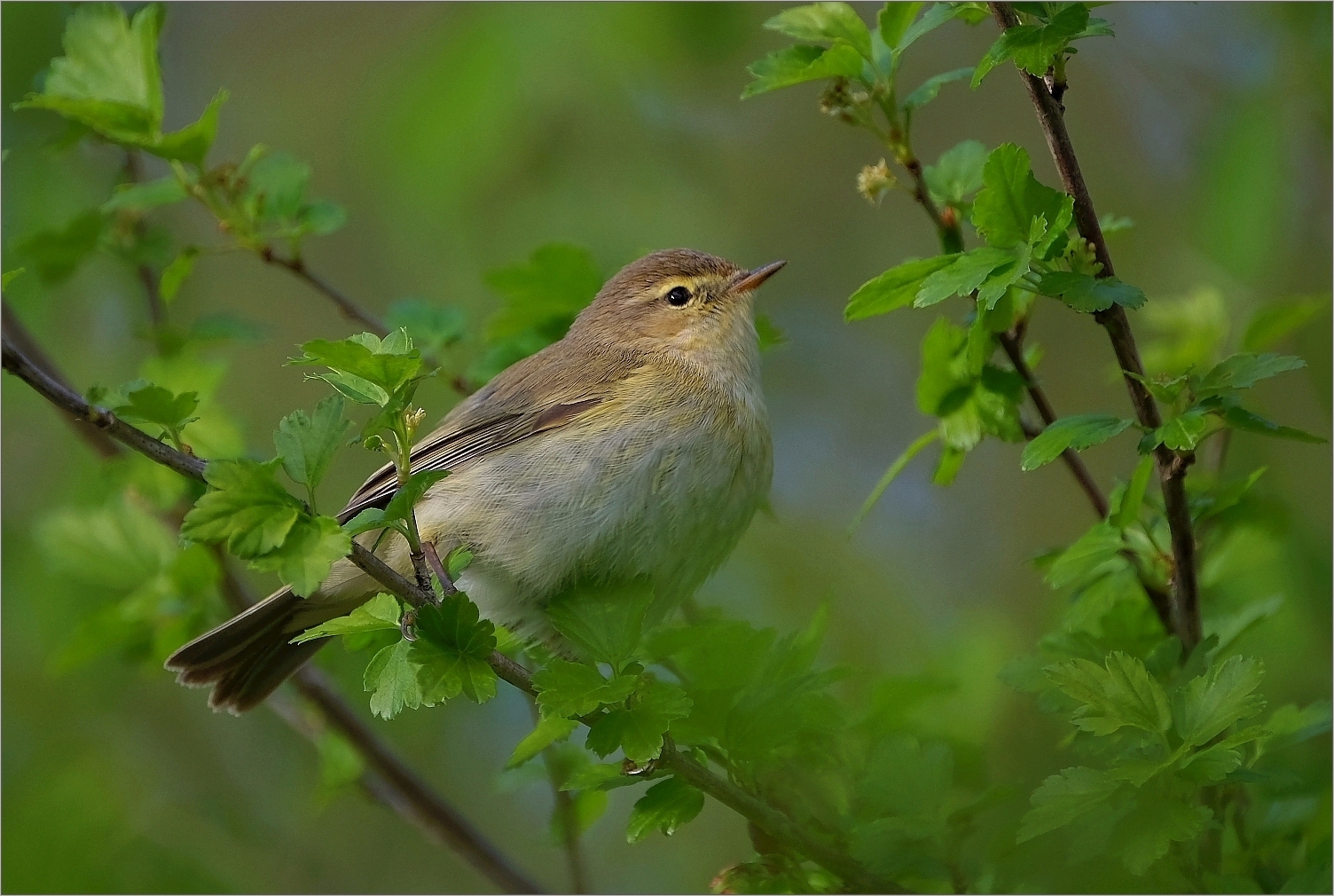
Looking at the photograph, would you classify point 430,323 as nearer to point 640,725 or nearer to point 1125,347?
point 640,725

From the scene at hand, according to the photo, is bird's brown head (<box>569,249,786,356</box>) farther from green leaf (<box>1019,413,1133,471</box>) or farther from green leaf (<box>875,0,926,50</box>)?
green leaf (<box>1019,413,1133,471</box>)

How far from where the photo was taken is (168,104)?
691 centimetres

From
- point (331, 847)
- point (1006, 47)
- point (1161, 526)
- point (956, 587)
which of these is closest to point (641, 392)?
point (1161, 526)

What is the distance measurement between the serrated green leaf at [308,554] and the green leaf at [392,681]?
30 centimetres

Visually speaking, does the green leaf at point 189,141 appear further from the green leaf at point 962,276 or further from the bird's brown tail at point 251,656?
the green leaf at point 962,276

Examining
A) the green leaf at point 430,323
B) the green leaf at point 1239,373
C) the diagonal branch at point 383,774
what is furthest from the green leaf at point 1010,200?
the diagonal branch at point 383,774

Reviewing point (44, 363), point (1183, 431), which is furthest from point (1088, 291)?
point (44, 363)

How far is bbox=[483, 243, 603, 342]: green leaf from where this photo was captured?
3646mm

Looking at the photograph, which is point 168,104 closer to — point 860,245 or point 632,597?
point 860,245

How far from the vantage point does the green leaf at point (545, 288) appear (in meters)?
3.65

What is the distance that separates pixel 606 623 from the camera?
8.04 feet

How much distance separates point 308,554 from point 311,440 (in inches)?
8.8

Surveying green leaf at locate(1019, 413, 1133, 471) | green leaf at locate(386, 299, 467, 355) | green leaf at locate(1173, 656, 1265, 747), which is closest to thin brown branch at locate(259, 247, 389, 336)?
green leaf at locate(386, 299, 467, 355)

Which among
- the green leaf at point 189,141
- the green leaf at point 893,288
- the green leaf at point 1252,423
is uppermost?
the green leaf at point 189,141
